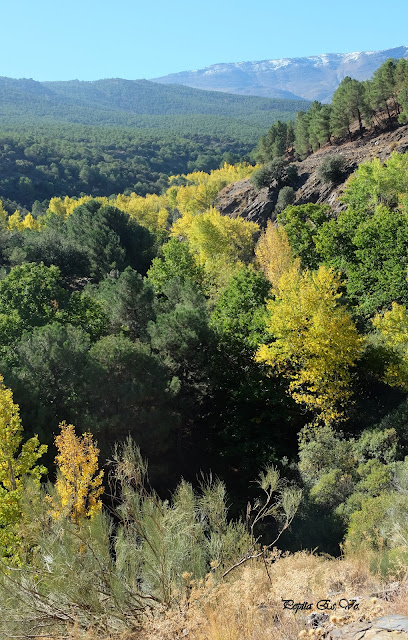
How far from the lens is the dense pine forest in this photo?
662 centimetres

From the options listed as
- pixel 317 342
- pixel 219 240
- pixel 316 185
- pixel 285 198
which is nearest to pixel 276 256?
pixel 219 240

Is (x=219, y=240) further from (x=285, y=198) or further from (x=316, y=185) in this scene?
(x=316, y=185)

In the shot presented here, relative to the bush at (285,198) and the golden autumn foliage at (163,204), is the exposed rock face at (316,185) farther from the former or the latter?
the golden autumn foliage at (163,204)

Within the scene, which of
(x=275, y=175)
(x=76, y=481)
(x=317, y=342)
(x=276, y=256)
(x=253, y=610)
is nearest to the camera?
(x=253, y=610)

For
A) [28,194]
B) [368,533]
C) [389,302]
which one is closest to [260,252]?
[389,302]

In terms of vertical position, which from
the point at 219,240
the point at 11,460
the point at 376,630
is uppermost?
the point at 219,240

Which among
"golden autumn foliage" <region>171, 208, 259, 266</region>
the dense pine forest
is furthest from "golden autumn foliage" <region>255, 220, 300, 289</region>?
"golden autumn foliage" <region>171, 208, 259, 266</region>

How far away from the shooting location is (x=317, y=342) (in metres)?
17.1

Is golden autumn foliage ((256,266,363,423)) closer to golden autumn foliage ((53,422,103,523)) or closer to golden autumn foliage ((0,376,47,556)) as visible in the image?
golden autumn foliage ((53,422,103,523))

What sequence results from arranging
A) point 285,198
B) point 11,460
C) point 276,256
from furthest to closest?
point 285,198, point 276,256, point 11,460

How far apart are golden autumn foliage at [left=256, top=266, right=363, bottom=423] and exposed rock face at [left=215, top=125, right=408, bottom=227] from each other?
28438 mm

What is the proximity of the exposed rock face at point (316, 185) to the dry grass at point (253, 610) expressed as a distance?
1600 inches

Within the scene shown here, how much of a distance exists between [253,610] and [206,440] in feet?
46.7

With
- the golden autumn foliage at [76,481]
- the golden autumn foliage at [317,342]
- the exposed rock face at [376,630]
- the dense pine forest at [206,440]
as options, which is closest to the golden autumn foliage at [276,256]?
the dense pine forest at [206,440]
